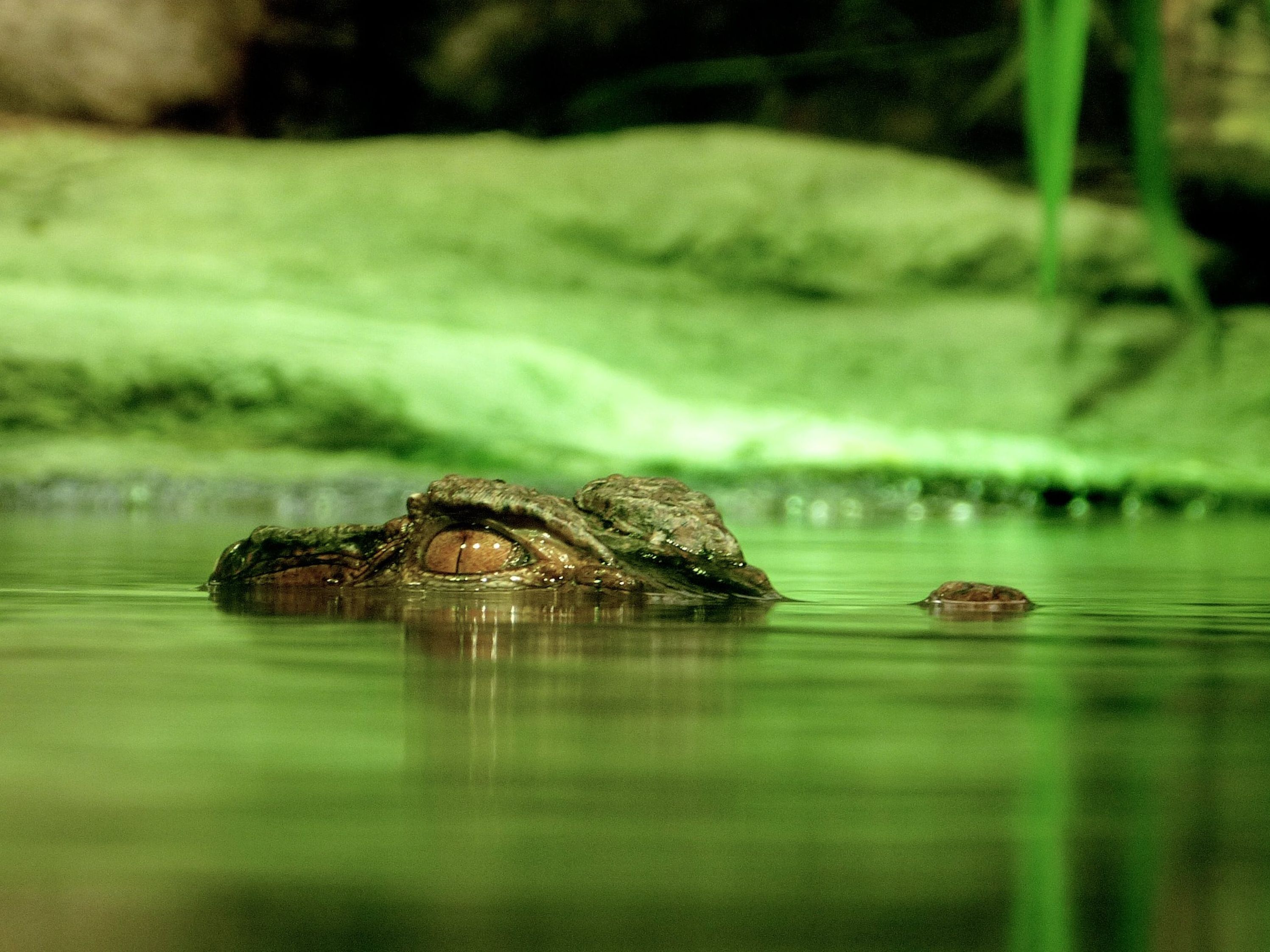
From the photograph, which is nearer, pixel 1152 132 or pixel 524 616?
pixel 524 616

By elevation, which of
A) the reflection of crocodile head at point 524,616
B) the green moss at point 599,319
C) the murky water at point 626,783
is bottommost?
the murky water at point 626,783

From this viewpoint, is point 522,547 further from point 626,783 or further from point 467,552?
point 626,783

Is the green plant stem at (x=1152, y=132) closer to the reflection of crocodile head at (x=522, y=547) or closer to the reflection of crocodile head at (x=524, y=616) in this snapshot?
the reflection of crocodile head at (x=522, y=547)

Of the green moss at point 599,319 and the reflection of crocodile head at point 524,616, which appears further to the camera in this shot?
the green moss at point 599,319

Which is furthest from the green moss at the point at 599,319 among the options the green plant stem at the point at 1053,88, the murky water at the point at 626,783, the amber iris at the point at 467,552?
the murky water at the point at 626,783

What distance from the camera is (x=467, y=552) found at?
3.68 m

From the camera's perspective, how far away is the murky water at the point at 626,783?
1178mm

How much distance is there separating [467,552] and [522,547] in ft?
0.36

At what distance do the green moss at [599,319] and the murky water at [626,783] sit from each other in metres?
6.05

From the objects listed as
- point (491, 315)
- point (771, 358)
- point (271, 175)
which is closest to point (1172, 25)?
point (771, 358)

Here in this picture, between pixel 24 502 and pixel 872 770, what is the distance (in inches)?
278

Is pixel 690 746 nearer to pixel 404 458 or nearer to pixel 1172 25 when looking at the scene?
pixel 404 458

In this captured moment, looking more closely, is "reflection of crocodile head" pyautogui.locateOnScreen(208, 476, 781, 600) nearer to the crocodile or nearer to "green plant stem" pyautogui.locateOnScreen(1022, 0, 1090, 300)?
the crocodile

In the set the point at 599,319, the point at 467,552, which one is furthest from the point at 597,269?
the point at 467,552
